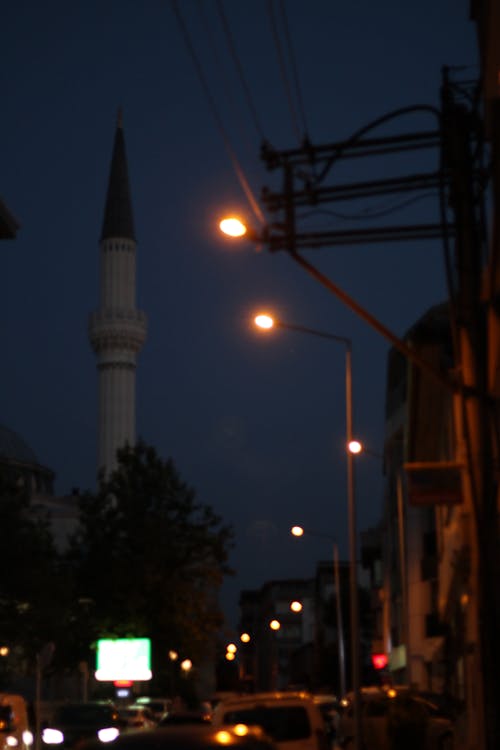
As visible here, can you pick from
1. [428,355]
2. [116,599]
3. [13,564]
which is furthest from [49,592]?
[428,355]

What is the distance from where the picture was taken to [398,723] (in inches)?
694

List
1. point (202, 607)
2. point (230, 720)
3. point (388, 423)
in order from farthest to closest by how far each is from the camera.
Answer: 1. point (388, 423)
2. point (202, 607)
3. point (230, 720)

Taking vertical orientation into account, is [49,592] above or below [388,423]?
below

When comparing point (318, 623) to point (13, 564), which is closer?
point (13, 564)

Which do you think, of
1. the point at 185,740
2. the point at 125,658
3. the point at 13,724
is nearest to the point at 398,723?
the point at 185,740

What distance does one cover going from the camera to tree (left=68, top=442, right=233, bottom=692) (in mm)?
59438

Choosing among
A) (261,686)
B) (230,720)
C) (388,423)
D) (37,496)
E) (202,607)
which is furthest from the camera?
(261,686)

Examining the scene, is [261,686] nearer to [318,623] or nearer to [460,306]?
[318,623]

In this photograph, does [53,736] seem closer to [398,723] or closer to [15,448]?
[398,723]

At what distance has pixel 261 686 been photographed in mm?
170125

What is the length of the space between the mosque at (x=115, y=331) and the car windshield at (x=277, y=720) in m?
76.1

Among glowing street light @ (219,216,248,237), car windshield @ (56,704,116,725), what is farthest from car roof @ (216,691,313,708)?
car windshield @ (56,704,116,725)

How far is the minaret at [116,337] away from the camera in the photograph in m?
97.9

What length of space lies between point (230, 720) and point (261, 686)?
514 feet
